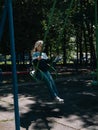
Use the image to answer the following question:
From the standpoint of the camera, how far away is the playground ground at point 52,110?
591 cm

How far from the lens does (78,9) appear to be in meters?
20.4

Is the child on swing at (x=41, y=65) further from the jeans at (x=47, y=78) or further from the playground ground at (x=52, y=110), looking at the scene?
the playground ground at (x=52, y=110)

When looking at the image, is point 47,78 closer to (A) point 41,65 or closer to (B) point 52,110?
(A) point 41,65

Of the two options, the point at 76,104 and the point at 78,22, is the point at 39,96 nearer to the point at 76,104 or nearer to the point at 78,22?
the point at 76,104

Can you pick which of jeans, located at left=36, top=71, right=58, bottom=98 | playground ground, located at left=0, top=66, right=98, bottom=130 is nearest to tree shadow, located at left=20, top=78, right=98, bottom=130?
playground ground, located at left=0, top=66, right=98, bottom=130

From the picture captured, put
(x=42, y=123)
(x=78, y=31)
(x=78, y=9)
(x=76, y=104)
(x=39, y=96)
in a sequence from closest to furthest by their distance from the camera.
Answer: (x=42, y=123) → (x=76, y=104) → (x=39, y=96) → (x=78, y=9) → (x=78, y=31)

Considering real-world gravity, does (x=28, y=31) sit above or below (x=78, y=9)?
below

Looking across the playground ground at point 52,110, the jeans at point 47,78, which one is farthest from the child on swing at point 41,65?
the playground ground at point 52,110

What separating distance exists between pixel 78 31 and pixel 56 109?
57.7ft

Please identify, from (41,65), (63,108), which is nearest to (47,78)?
(41,65)

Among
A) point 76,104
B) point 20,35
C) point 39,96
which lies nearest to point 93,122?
point 76,104

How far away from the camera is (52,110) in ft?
23.4

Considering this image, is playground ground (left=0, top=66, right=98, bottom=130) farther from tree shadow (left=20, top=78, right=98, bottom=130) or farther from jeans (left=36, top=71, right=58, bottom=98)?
jeans (left=36, top=71, right=58, bottom=98)

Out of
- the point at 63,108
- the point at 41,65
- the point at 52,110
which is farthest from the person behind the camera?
the point at 41,65
